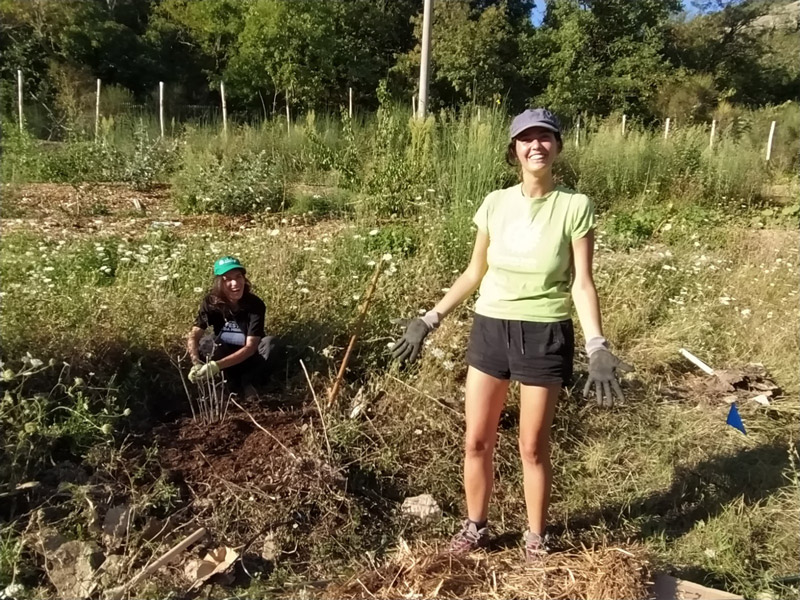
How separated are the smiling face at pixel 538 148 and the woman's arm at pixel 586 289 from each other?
0.91 ft

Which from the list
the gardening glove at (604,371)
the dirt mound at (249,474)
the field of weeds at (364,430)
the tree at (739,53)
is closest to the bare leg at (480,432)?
the field of weeds at (364,430)

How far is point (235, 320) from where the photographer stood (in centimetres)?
343

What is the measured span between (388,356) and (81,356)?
1488mm

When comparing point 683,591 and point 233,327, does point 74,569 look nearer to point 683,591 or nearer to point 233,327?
point 233,327

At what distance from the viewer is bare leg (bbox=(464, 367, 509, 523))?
2430 mm

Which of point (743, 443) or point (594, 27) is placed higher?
point (594, 27)

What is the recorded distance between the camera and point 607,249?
5.79m

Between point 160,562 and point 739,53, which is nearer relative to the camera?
point 160,562

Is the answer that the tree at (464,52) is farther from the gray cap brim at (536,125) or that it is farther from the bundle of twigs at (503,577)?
the bundle of twigs at (503,577)

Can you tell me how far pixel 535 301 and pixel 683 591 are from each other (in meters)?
1.15

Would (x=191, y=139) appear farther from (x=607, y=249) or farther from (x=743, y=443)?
(x=743, y=443)

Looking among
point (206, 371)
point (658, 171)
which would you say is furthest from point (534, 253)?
point (658, 171)

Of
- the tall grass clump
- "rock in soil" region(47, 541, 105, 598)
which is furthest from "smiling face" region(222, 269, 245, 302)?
the tall grass clump

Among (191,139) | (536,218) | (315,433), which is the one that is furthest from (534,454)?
(191,139)
